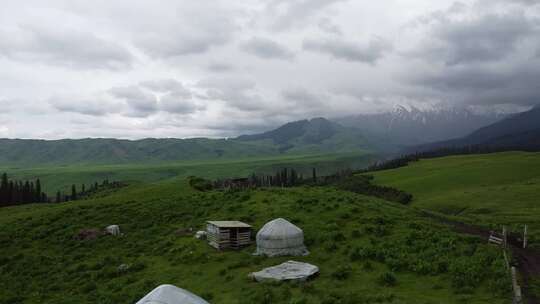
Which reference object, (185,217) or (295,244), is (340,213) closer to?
(295,244)

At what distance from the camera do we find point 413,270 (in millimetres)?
25094

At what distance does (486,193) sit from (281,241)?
6002cm

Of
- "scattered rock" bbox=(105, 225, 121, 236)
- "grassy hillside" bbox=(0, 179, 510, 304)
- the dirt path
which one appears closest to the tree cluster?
"grassy hillside" bbox=(0, 179, 510, 304)

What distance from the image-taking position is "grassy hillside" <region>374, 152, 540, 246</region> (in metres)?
→ 52.1

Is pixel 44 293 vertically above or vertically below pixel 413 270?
below

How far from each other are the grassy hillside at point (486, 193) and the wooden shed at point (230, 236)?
25875 mm

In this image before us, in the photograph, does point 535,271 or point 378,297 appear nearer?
point 378,297

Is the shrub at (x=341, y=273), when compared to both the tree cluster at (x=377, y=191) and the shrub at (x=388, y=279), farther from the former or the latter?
the tree cluster at (x=377, y=191)

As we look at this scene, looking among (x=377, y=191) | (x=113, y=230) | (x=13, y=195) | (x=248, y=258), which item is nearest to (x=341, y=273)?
(x=248, y=258)

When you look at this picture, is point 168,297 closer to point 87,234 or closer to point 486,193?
point 87,234

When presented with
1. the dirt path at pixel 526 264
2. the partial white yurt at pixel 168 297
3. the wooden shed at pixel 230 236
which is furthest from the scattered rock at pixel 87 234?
the dirt path at pixel 526 264

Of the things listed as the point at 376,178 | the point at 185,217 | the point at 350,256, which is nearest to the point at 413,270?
the point at 350,256

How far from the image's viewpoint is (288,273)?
25484 mm

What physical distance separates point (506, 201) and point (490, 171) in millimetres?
61631
